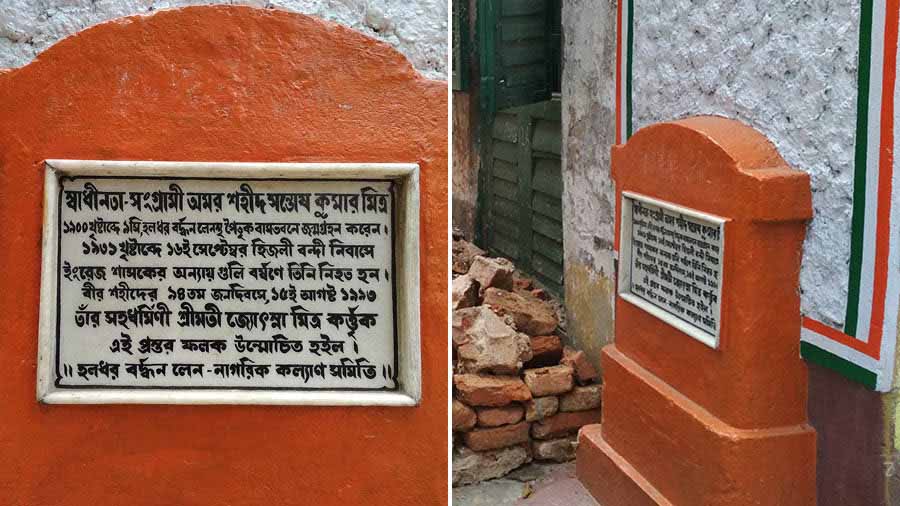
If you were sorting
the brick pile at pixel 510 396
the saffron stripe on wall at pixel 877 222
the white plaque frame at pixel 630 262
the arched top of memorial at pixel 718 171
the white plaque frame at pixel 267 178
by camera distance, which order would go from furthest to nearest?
1. the brick pile at pixel 510 396
2. the white plaque frame at pixel 630 262
3. the arched top of memorial at pixel 718 171
4. the saffron stripe on wall at pixel 877 222
5. the white plaque frame at pixel 267 178

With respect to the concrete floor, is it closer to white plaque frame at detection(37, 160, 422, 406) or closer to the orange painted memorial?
the orange painted memorial

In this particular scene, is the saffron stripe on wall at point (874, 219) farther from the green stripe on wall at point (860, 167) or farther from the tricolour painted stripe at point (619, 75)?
the tricolour painted stripe at point (619, 75)

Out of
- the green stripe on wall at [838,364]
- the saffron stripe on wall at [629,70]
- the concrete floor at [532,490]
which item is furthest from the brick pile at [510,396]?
the green stripe on wall at [838,364]

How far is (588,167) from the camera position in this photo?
21.8 ft

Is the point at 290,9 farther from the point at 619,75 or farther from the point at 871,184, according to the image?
the point at 619,75

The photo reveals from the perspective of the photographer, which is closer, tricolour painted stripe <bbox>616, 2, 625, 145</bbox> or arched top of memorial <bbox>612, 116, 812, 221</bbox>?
arched top of memorial <bbox>612, 116, 812, 221</bbox>

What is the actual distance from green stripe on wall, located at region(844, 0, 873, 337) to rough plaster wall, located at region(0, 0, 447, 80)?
5.11 ft

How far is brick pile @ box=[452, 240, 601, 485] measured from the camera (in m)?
5.99

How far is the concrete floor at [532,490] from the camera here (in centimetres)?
571

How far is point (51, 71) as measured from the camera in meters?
3.09

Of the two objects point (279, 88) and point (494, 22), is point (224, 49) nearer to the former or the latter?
point (279, 88)

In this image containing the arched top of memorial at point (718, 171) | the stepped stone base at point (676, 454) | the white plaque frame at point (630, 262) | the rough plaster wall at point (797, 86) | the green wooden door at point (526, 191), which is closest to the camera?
the rough plaster wall at point (797, 86)

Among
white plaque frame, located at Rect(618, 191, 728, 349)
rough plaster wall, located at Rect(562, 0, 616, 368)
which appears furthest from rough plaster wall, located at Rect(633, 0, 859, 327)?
rough plaster wall, located at Rect(562, 0, 616, 368)

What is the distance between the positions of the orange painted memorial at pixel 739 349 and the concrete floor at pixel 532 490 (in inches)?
35.1
